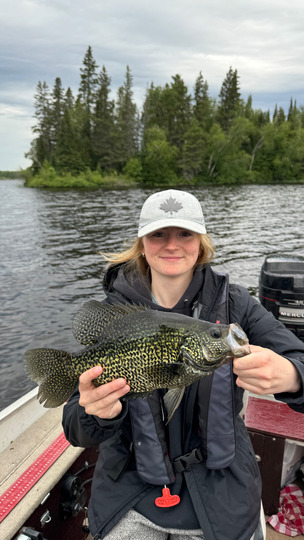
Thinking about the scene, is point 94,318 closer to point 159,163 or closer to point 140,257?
point 140,257

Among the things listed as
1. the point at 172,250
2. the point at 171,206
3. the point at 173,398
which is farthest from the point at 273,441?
the point at 171,206

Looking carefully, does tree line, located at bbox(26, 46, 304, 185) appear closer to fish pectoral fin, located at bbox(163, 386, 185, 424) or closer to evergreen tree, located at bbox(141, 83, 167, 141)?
evergreen tree, located at bbox(141, 83, 167, 141)

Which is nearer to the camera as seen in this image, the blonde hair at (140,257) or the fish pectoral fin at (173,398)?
the fish pectoral fin at (173,398)

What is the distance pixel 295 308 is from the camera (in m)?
4.37

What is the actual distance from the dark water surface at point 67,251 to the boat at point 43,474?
Answer: 15.1 ft

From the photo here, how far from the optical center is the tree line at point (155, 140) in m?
62.0

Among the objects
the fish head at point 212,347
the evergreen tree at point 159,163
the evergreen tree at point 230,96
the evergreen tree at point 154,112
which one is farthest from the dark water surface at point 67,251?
the evergreen tree at point 230,96

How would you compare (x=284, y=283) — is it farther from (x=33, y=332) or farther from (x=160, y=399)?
(x=33, y=332)

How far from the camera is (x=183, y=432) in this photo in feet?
7.95

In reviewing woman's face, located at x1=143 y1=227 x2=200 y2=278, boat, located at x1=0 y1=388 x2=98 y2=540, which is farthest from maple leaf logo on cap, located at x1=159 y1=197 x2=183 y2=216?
boat, located at x1=0 y1=388 x2=98 y2=540

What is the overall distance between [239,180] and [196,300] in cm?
6353

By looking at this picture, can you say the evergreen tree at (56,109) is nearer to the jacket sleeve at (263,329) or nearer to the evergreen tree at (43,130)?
the evergreen tree at (43,130)

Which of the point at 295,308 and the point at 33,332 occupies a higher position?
the point at 295,308

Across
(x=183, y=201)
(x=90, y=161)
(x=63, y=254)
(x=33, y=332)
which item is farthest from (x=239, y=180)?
(x=183, y=201)
